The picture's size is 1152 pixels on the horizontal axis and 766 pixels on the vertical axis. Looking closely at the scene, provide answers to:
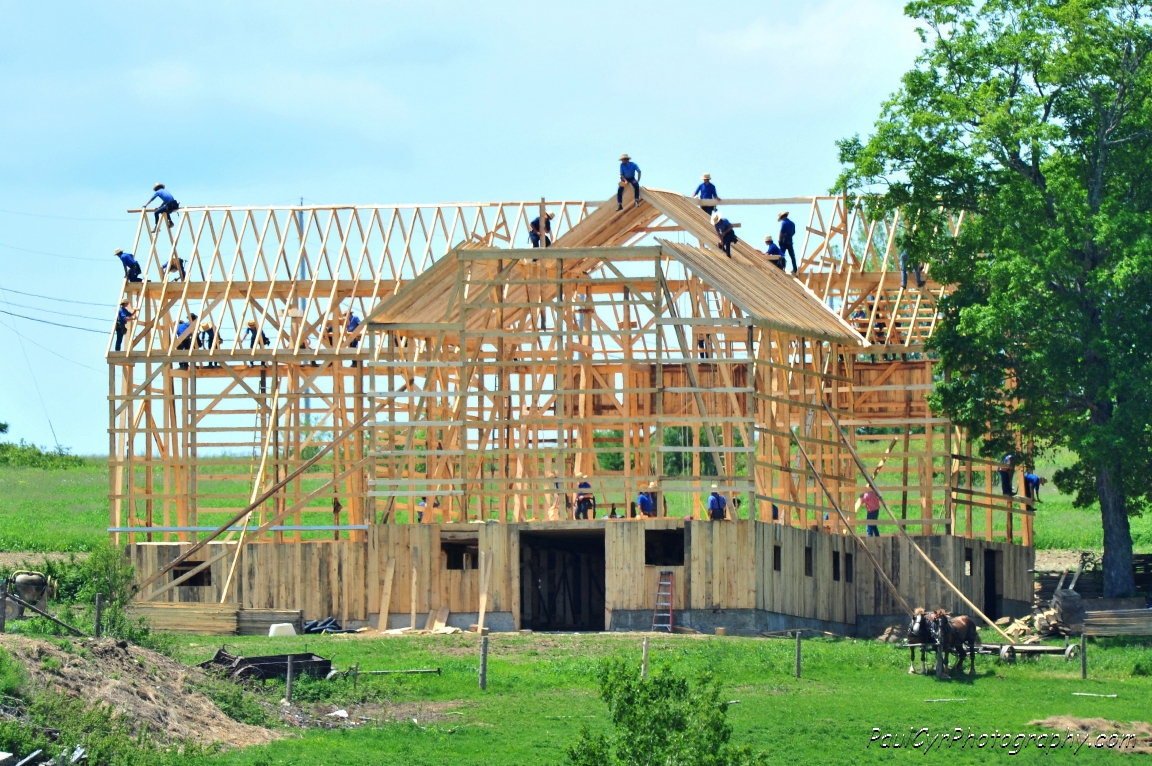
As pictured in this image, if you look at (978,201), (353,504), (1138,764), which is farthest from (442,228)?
(1138,764)

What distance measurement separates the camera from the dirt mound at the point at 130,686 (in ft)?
96.4

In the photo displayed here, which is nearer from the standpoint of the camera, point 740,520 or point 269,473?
point 740,520

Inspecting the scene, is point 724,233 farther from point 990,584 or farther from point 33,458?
point 33,458

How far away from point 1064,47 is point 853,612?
13.1m


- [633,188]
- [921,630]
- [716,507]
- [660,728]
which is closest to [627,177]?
[633,188]

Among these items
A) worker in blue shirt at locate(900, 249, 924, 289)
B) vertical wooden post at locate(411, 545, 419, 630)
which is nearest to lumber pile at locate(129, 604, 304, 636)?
vertical wooden post at locate(411, 545, 419, 630)

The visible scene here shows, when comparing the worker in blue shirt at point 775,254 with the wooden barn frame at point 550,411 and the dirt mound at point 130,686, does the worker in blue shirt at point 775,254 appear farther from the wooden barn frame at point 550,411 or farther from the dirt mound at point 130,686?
the dirt mound at point 130,686

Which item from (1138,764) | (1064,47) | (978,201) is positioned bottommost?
(1138,764)

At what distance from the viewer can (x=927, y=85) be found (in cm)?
4622

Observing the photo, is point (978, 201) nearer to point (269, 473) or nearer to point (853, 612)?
point (853, 612)

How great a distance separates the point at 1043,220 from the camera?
44375 millimetres

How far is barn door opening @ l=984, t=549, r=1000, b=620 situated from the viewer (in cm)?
5078

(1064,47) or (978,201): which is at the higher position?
(1064,47)

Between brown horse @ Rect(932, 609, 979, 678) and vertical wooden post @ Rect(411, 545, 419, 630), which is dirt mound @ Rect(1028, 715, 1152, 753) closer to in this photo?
brown horse @ Rect(932, 609, 979, 678)
